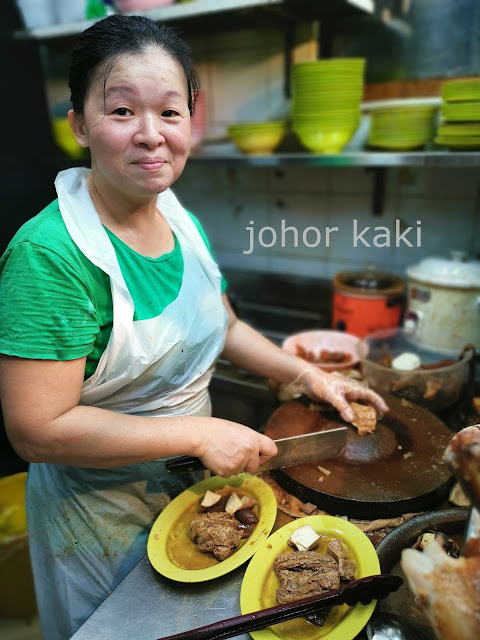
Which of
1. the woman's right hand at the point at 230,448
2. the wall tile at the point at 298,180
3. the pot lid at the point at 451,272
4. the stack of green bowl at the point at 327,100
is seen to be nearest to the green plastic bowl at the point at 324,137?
the stack of green bowl at the point at 327,100

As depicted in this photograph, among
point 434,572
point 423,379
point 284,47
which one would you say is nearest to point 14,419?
point 434,572

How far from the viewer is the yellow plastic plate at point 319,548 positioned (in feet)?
2.92

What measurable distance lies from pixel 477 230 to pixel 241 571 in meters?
1.90

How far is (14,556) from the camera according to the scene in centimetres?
209

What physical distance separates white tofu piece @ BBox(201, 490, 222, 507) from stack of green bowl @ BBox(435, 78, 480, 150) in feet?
5.00

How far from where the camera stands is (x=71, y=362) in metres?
1.02

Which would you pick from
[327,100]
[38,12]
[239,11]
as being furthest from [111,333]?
[38,12]

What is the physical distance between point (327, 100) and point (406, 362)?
3.59 feet

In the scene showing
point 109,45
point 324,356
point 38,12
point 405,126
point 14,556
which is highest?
point 38,12

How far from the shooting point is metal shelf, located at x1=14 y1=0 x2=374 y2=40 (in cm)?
204

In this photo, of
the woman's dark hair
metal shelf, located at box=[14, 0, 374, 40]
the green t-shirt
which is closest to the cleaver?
the green t-shirt

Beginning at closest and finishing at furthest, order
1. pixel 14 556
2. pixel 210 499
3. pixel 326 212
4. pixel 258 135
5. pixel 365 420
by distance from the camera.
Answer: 1. pixel 210 499
2. pixel 365 420
3. pixel 14 556
4. pixel 258 135
5. pixel 326 212

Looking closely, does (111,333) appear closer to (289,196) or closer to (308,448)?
(308,448)

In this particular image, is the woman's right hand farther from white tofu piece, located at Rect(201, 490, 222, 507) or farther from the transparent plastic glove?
the transparent plastic glove
